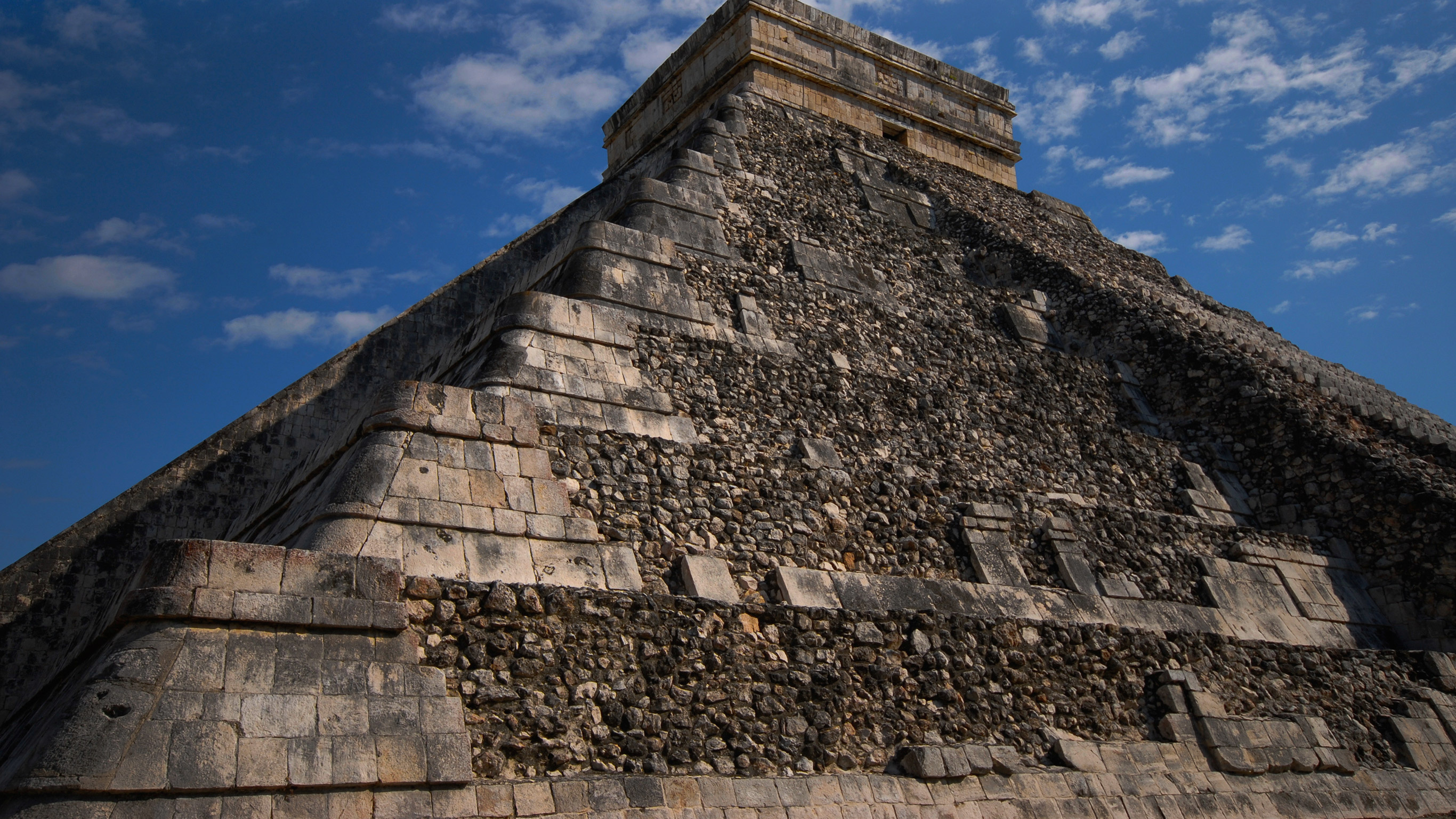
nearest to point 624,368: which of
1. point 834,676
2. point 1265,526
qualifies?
point 834,676

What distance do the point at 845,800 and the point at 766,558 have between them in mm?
1704

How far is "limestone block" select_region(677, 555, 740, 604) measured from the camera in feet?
20.7

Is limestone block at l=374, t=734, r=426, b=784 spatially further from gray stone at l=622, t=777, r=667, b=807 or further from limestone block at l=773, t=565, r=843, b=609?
limestone block at l=773, t=565, r=843, b=609

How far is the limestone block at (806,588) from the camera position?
6.60m

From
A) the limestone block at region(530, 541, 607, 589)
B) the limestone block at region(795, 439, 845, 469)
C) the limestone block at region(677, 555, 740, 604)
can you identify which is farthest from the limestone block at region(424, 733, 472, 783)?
the limestone block at region(795, 439, 845, 469)

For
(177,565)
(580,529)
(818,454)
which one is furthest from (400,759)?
(818,454)

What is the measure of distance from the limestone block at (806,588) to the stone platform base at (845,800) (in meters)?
1.15

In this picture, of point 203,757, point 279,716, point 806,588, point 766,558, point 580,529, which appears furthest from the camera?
point 766,558

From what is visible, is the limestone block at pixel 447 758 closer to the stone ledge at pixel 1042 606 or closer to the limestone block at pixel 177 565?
the limestone block at pixel 177 565

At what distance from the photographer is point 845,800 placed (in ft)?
18.5

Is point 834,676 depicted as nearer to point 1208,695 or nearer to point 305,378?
point 1208,695

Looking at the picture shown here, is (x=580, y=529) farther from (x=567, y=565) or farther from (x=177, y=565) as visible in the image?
(x=177, y=565)

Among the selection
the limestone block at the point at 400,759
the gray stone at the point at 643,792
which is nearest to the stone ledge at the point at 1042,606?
the gray stone at the point at 643,792

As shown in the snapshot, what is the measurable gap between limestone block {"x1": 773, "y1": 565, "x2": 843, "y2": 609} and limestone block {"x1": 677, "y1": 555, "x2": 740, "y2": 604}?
318 mm
